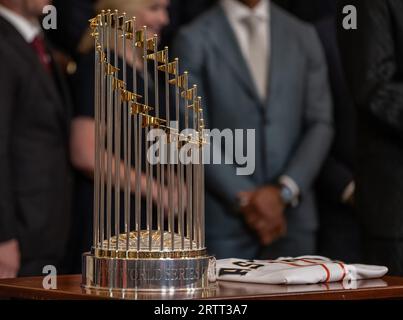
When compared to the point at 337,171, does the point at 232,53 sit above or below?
above

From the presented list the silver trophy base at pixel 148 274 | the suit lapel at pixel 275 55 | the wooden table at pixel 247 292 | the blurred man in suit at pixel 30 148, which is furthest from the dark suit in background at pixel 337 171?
the silver trophy base at pixel 148 274

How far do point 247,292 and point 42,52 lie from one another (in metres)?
2.28

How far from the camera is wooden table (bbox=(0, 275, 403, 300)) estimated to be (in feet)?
6.70

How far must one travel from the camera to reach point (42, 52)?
415 cm

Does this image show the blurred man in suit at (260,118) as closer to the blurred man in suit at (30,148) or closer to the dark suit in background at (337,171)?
the dark suit in background at (337,171)

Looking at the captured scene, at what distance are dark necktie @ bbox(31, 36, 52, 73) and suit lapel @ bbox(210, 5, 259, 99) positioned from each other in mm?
718

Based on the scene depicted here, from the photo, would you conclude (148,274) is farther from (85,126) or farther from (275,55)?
(275,55)

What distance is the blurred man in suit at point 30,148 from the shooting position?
391 cm

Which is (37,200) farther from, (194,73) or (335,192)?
(335,192)

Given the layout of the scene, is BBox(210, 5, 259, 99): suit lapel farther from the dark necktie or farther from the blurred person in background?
the dark necktie

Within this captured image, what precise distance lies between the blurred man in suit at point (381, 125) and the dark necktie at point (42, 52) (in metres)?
1.21

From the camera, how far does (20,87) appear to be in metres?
3.95

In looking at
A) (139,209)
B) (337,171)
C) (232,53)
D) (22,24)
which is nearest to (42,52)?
(22,24)

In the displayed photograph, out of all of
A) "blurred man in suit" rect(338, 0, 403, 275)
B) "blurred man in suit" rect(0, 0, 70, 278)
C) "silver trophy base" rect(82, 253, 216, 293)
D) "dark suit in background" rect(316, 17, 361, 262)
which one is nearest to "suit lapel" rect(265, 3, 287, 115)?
"dark suit in background" rect(316, 17, 361, 262)
